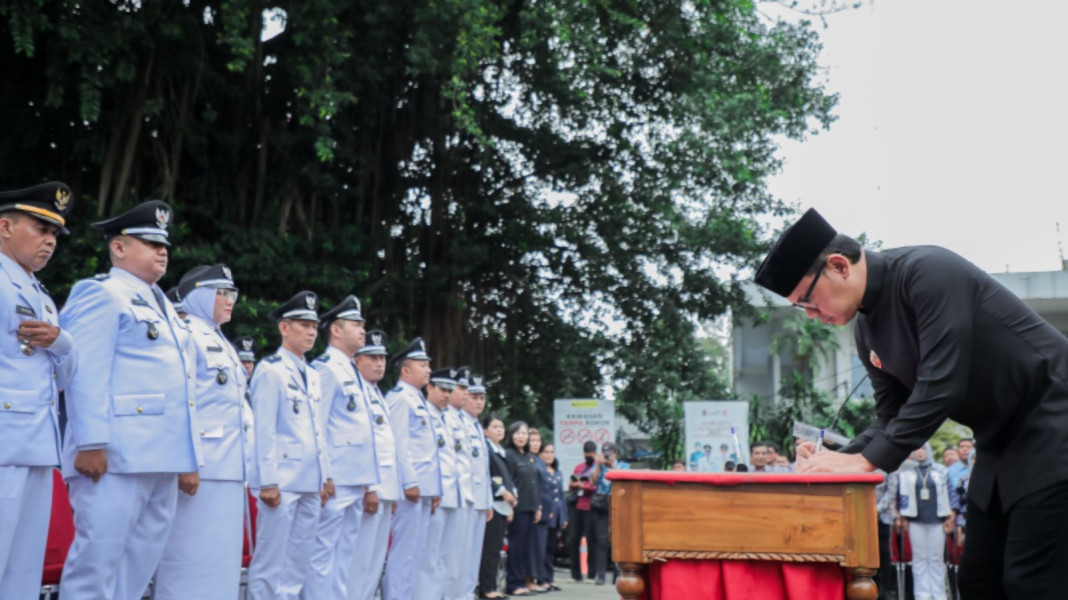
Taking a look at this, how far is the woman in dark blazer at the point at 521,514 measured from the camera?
1420 centimetres

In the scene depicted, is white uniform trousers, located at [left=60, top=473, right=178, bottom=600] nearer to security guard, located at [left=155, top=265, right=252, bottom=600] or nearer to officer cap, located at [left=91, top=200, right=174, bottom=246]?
security guard, located at [left=155, top=265, right=252, bottom=600]

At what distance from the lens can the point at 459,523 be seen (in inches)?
406

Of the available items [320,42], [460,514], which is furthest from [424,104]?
[460,514]

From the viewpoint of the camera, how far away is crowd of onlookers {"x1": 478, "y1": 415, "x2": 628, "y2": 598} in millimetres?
13156

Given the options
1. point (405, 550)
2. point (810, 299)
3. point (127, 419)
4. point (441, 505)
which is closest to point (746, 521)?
point (810, 299)

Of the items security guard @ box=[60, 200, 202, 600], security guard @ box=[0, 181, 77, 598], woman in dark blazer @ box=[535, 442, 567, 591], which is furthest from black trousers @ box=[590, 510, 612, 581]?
security guard @ box=[0, 181, 77, 598]

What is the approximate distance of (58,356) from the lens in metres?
5.01

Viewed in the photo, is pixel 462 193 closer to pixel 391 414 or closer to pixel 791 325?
pixel 391 414

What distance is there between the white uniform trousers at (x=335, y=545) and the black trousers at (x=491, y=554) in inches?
199

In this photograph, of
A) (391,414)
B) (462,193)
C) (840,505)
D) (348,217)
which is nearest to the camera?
(840,505)

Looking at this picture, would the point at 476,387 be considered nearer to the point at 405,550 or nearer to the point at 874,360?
the point at 405,550

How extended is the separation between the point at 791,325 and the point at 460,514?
18.1 m

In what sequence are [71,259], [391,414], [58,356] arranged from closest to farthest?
[58,356]
[391,414]
[71,259]

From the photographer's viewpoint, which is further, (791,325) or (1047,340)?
(791,325)
